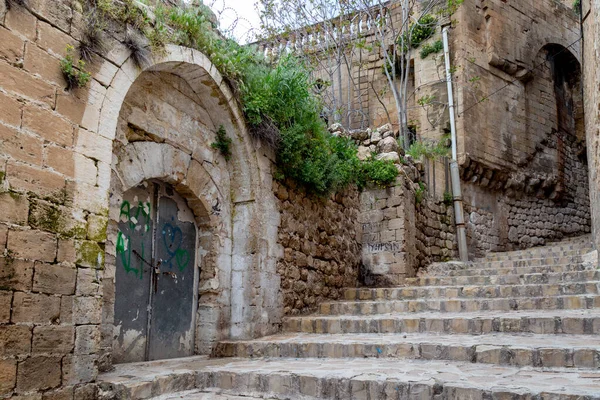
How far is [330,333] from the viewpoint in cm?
618

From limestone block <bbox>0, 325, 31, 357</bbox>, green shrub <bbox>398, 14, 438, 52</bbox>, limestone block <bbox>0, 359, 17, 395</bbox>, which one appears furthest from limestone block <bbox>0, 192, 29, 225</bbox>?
green shrub <bbox>398, 14, 438, 52</bbox>

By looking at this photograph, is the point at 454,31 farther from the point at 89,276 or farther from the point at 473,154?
the point at 89,276

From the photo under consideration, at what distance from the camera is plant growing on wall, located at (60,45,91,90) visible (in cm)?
375

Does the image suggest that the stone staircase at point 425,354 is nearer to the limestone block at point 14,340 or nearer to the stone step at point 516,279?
the stone step at point 516,279

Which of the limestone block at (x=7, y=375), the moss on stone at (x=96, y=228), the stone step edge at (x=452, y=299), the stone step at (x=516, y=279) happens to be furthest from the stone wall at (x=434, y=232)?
the limestone block at (x=7, y=375)

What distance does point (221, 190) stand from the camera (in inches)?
239

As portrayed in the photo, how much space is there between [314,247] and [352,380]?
351 cm

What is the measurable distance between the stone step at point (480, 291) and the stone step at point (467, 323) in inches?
25.1

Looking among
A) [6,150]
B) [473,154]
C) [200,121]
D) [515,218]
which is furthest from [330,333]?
[515,218]

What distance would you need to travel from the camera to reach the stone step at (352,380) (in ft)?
11.0

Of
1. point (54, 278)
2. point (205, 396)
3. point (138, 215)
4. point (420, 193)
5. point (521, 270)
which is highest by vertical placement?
point (420, 193)

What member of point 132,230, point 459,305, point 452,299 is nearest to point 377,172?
point 452,299

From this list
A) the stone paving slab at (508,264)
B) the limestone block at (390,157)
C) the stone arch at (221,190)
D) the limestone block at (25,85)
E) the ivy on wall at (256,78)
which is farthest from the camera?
the limestone block at (390,157)

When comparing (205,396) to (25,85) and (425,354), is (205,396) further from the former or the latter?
(25,85)
